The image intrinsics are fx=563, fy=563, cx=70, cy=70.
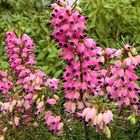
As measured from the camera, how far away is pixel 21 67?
14.2 ft

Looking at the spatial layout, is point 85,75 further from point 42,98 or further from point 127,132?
point 127,132

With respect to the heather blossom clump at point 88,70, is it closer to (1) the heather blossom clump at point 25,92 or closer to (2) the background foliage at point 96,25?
(1) the heather blossom clump at point 25,92

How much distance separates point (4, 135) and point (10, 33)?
2.93ft

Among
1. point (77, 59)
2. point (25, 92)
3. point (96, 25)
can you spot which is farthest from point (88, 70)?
point (96, 25)

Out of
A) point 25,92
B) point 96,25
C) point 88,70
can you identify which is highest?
point 88,70

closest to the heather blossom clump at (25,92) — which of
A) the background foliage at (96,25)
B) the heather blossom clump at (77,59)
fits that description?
the heather blossom clump at (77,59)

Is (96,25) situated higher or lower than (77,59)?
lower

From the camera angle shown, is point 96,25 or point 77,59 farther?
point 96,25

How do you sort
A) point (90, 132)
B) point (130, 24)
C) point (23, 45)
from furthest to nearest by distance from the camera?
point (130, 24), point (23, 45), point (90, 132)

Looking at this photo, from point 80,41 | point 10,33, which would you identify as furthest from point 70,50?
point 10,33

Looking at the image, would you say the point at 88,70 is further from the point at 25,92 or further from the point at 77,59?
the point at 25,92

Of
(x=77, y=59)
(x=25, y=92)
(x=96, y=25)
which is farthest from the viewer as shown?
(x=96, y=25)

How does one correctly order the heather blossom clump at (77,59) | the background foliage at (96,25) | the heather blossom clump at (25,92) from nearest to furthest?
Answer: the heather blossom clump at (77,59), the heather blossom clump at (25,92), the background foliage at (96,25)

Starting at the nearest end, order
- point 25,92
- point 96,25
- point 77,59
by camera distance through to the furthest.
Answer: point 77,59 → point 25,92 → point 96,25
